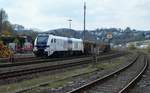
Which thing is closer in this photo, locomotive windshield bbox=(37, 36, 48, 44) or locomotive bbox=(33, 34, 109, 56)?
locomotive bbox=(33, 34, 109, 56)

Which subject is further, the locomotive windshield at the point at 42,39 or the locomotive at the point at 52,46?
the locomotive windshield at the point at 42,39

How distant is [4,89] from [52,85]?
94.6 inches

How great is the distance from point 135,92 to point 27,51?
4906cm

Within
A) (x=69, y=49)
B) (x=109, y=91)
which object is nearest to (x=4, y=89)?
(x=109, y=91)

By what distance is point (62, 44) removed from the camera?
50094mm

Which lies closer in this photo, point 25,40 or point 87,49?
point 25,40

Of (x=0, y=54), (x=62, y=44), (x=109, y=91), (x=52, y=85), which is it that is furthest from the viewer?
(x=62, y=44)

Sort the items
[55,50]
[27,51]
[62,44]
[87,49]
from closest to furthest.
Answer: [55,50], [62,44], [27,51], [87,49]

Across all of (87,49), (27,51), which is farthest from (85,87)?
(87,49)

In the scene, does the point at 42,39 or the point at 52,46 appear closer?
the point at 42,39

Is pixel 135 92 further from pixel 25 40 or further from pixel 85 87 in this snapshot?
pixel 25 40

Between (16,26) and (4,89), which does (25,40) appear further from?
(16,26)

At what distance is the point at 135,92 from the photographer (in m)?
15.7

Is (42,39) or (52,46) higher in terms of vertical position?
(42,39)
